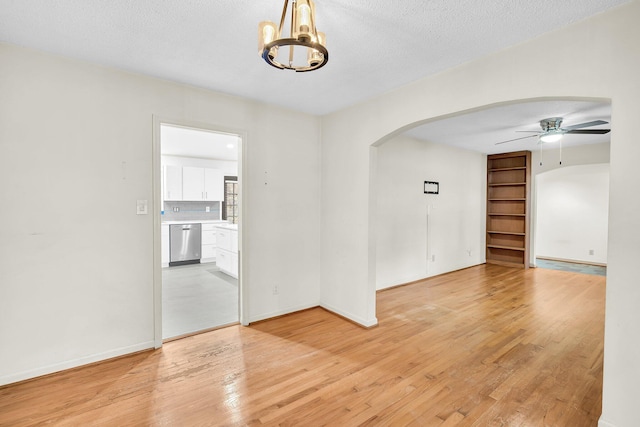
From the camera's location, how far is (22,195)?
2289mm

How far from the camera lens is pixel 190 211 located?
732 centimetres

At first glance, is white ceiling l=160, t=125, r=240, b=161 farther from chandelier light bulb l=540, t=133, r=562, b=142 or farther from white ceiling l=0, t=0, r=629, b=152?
chandelier light bulb l=540, t=133, r=562, b=142

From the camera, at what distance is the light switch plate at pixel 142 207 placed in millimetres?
2752

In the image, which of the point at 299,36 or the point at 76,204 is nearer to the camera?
the point at 299,36

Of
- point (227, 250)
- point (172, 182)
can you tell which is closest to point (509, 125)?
point (227, 250)

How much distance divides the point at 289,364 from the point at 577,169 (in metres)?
8.35

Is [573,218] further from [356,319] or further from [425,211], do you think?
[356,319]

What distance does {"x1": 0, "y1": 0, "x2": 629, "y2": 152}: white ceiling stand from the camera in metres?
1.77

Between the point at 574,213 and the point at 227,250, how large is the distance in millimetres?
8284

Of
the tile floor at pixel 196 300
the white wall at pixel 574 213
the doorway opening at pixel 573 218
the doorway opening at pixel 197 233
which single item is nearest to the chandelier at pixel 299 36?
the doorway opening at pixel 197 233

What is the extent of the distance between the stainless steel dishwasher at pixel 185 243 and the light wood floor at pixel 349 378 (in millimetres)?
3875

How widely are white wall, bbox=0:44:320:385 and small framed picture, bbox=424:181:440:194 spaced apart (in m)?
3.76

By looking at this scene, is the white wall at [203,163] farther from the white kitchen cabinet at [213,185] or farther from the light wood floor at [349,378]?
the light wood floor at [349,378]

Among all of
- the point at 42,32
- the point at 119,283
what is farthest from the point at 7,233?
the point at 42,32
